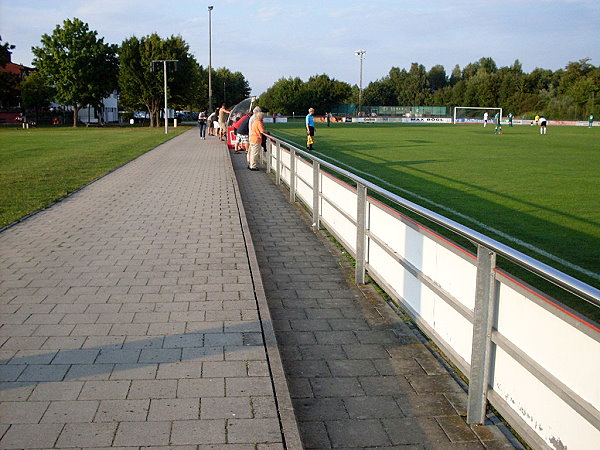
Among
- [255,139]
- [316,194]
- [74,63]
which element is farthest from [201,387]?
[74,63]

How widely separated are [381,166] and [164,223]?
10687mm

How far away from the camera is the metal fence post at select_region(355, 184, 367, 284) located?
614 cm

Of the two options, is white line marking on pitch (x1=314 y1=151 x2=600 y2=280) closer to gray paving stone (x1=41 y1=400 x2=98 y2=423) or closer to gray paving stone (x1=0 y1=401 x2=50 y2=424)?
gray paving stone (x1=41 y1=400 x2=98 y2=423)

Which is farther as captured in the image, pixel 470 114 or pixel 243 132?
pixel 470 114

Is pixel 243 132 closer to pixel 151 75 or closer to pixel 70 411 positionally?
pixel 70 411

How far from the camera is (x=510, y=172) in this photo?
1742cm

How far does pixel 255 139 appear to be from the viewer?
17.4 m

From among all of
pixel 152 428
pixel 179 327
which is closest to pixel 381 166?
pixel 179 327

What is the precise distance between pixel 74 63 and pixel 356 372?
69.7 meters

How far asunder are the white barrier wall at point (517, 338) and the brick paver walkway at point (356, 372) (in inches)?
9.4

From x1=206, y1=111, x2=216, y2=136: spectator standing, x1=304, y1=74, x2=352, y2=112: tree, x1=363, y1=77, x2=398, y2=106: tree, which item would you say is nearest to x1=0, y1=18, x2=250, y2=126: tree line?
x1=206, y1=111, x2=216, y2=136: spectator standing

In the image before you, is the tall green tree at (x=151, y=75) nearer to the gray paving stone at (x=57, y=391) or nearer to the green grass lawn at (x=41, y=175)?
the green grass lawn at (x=41, y=175)

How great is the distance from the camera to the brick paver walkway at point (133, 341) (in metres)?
3.20

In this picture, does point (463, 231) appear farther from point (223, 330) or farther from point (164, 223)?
point (164, 223)
